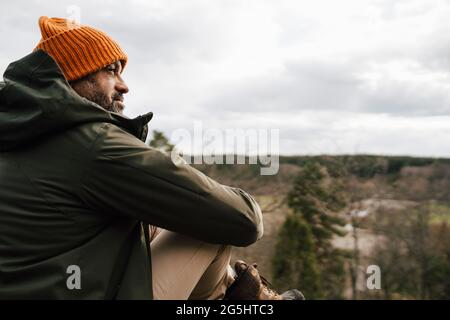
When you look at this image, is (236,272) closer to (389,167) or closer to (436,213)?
(436,213)

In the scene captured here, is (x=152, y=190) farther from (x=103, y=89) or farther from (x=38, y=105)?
(x=103, y=89)

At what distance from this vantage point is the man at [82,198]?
73.0 inches

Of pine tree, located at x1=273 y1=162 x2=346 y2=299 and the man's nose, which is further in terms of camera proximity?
pine tree, located at x1=273 y1=162 x2=346 y2=299

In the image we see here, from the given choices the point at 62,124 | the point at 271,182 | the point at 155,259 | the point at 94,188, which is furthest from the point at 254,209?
the point at 271,182

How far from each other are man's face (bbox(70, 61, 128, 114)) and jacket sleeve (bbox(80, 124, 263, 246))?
1.44ft

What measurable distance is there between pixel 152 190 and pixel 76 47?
0.89 meters

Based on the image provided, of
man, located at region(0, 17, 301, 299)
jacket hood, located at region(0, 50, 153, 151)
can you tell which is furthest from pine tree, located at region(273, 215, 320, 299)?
jacket hood, located at region(0, 50, 153, 151)

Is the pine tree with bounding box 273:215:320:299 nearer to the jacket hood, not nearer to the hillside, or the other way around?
Result: the hillside

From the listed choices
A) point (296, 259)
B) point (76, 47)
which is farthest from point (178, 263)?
point (296, 259)

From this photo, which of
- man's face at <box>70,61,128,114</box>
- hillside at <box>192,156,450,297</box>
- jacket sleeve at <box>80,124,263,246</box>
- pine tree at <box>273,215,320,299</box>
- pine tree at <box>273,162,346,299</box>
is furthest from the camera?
pine tree at <box>273,162,346,299</box>

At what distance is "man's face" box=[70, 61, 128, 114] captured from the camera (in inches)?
91.1

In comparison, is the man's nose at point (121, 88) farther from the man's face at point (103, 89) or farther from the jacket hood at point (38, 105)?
the jacket hood at point (38, 105)

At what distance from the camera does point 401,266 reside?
17297 millimetres

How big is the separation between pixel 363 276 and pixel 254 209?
696 inches
